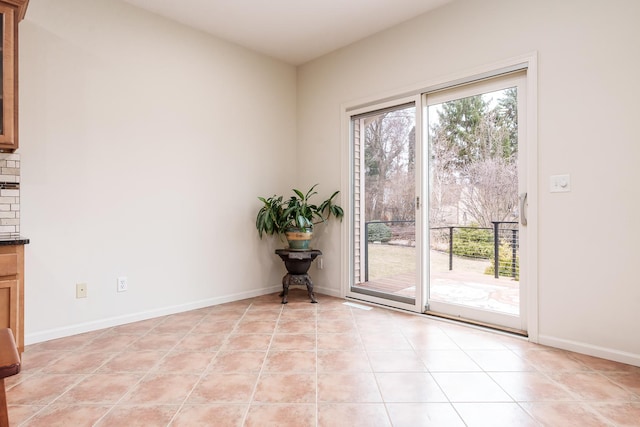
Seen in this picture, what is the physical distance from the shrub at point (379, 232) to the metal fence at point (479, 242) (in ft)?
0.30

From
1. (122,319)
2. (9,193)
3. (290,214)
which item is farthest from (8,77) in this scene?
(290,214)

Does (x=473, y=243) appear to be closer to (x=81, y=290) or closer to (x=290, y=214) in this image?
(x=290, y=214)

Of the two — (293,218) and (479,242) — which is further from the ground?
(293,218)

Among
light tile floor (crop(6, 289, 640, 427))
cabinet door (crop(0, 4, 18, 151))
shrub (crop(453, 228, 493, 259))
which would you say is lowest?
light tile floor (crop(6, 289, 640, 427))

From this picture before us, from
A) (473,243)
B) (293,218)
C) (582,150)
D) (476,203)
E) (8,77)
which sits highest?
(8,77)

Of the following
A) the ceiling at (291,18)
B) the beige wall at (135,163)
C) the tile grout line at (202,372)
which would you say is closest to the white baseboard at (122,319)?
the beige wall at (135,163)

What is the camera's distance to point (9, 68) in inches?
87.8

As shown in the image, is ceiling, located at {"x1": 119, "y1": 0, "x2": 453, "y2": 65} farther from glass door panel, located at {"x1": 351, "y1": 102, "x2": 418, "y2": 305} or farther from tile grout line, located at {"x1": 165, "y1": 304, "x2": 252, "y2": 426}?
tile grout line, located at {"x1": 165, "y1": 304, "x2": 252, "y2": 426}

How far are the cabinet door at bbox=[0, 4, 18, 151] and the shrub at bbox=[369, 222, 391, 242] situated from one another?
3011 millimetres

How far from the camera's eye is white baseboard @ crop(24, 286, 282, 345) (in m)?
2.64

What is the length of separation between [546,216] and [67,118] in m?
3.62

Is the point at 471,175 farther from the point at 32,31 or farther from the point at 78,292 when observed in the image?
the point at 32,31

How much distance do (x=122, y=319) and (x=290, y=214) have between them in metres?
1.79

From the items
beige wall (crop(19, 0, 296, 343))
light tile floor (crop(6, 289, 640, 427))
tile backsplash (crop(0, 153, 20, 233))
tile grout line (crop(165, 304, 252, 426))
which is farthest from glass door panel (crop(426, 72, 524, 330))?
tile backsplash (crop(0, 153, 20, 233))
